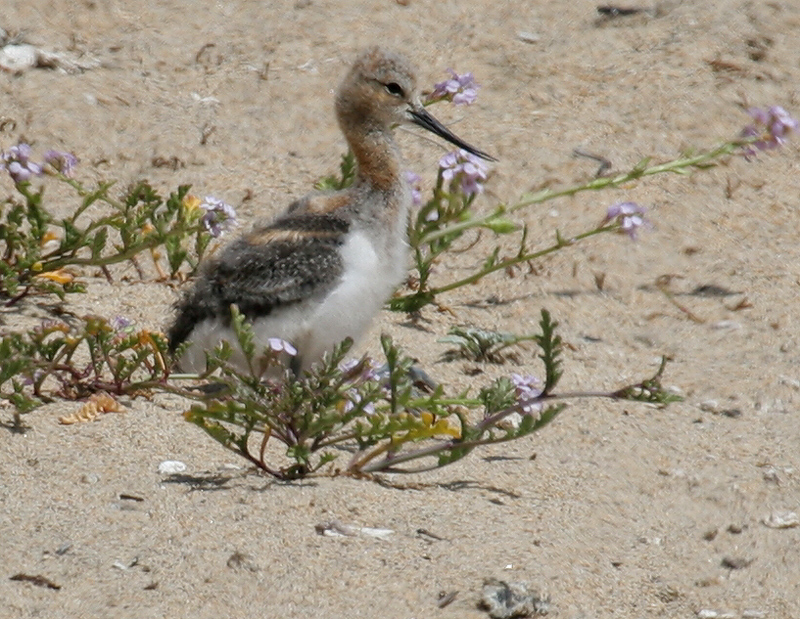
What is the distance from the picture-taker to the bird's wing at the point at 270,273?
4941 millimetres

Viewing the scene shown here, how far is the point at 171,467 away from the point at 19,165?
1446mm

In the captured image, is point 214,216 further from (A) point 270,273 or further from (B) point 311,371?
(B) point 311,371

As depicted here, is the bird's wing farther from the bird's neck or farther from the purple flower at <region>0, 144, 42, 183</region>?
the purple flower at <region>0, 144, 42, 183</region>

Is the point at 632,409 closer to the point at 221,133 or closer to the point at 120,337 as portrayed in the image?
the point at 120,337

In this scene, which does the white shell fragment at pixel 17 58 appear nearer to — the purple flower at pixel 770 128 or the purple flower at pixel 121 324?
the purple flower at pixel 121 324

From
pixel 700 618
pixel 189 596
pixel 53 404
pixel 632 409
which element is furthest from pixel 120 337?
pixel 700 618

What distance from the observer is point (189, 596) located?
12.1ft

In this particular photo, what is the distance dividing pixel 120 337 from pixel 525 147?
2546 millimetres

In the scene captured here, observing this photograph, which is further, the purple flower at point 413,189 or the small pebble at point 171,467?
the purple flower at point 413,189

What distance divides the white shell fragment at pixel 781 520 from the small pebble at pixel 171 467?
1795 mm

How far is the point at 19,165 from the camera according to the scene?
16.9ft

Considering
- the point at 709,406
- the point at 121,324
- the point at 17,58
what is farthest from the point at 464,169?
the point at 17,58

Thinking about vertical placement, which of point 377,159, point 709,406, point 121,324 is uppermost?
point 377,159

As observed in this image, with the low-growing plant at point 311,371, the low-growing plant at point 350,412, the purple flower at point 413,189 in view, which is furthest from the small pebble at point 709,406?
the purple flower at point 413,189
